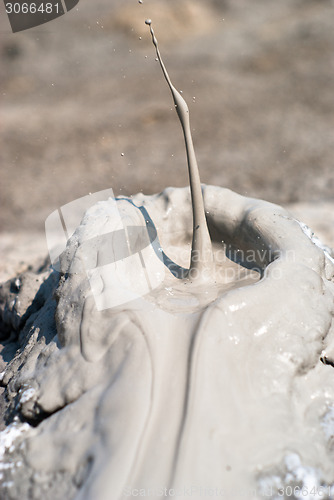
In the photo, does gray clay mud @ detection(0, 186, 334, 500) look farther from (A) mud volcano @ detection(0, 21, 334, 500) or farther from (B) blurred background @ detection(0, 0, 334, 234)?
(B) blurred background @ detection(0, 0, 334, 234)

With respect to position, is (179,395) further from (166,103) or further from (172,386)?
(166,103)

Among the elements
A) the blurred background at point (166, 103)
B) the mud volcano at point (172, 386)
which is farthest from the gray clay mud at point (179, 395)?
the blurred background at point (166, 103)

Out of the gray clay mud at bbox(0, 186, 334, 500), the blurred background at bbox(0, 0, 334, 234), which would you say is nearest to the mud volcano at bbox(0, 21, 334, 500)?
the gray clay mud at bbox(0, 186, 334, 500)

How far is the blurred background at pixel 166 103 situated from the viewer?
16.4ft

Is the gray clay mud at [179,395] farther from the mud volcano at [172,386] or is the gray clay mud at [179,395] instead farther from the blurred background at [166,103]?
the blurred background at [166,103]

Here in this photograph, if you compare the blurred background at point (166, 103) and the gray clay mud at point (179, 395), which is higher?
the gray clay mud at point (179, 395)

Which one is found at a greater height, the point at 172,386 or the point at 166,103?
the point at 172,386

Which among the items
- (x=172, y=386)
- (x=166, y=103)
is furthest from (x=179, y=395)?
(x=166, y=103)

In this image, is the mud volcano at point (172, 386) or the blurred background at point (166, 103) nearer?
the mud volcano at point (172, 386)

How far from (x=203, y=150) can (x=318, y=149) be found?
1.25 meters

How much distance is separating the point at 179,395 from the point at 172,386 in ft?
0.09

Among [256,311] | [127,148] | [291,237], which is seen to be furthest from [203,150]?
[256,311]

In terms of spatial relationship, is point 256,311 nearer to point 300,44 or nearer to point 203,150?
point 203,150

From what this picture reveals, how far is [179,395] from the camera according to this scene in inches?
44.1
